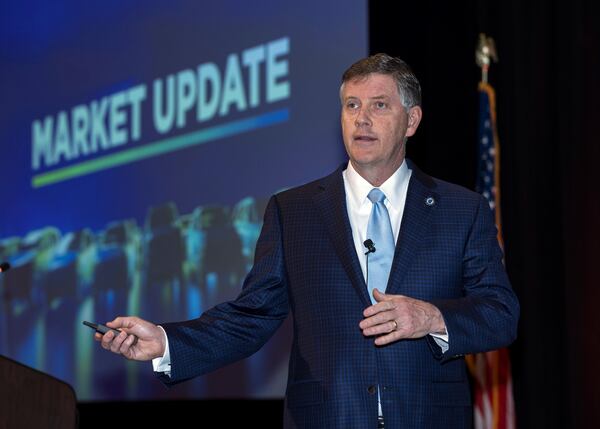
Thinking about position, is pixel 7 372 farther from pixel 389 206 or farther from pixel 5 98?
pixel 5 98

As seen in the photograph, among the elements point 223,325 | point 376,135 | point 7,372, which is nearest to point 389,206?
point 376,135

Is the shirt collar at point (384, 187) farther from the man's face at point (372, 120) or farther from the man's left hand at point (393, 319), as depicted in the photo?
the man's left hand at point (393, 319)

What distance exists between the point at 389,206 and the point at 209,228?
2830mm

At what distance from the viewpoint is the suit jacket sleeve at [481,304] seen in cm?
254

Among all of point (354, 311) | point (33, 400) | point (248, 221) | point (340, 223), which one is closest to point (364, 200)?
point (340, 223)

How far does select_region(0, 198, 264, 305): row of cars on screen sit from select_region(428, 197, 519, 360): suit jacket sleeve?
2.76m

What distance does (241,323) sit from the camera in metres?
2.84

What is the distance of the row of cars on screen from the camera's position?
5508 mm

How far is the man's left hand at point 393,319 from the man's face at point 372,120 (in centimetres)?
58

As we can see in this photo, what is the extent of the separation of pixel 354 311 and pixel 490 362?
2.85 meters

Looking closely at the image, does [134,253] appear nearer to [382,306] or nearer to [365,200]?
[365,200]

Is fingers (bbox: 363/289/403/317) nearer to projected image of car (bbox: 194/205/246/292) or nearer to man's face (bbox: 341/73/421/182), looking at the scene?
man's face (bbox: 341/73/421/182)

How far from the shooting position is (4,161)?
6203 mm

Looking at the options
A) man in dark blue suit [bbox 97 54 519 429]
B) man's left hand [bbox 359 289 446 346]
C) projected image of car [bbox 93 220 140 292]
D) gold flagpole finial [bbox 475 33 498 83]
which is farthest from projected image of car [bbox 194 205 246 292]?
man's left hand [bbox 359 289 446 346]
